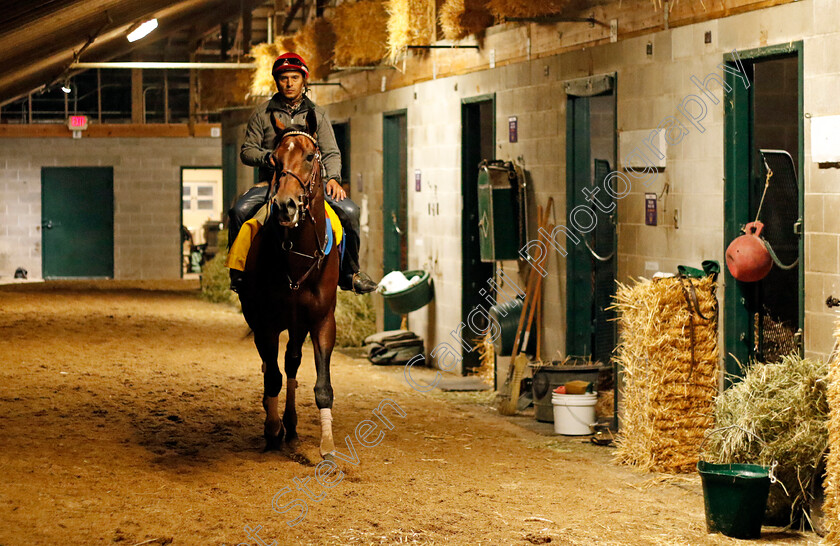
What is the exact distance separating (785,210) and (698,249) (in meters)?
0.63

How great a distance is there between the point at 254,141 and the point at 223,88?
1409 centimetres

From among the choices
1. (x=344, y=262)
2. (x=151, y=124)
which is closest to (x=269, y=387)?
(x=344, y=262)

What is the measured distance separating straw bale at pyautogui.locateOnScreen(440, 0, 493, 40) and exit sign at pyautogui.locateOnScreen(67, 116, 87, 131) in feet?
46.9

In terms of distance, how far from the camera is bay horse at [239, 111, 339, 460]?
6543 millimetres

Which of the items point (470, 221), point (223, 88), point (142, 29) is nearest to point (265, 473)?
point (470, 221)

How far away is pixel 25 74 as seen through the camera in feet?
48.7

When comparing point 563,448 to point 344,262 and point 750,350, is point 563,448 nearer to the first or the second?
point 750,350

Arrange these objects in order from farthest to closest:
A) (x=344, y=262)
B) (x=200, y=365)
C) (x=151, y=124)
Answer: (x=151, y=124) < (x=200, y=365) < (x=344, y=262)

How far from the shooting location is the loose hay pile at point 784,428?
19.0ft

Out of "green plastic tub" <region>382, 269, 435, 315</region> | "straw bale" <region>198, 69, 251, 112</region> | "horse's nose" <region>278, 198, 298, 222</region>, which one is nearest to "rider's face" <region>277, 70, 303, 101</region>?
"horse's nose" <region>278, 198, 298, 222</region>

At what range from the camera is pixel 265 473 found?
6.88 metres

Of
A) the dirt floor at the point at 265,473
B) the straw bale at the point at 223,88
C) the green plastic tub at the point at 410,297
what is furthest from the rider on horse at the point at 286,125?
the straw bale at the point at 223,88

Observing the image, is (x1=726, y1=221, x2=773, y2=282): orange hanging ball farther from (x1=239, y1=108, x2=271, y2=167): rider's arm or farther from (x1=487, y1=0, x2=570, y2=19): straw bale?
(x1=487, y1=0, x2=570, y2=19): straw bale

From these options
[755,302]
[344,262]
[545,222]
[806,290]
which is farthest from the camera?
[545,222]
